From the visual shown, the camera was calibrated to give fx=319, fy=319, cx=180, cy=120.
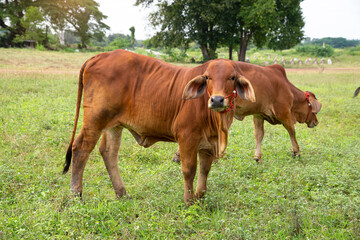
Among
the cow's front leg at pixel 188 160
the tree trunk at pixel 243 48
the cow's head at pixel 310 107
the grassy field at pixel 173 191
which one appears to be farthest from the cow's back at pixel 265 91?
the tree trunk at pixel 243 48

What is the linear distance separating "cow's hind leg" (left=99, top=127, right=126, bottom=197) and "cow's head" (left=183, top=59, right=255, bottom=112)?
132 centimetres

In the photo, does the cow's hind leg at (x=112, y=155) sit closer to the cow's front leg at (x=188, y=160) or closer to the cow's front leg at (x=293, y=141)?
the cow's front leg at (x=188, y=160)

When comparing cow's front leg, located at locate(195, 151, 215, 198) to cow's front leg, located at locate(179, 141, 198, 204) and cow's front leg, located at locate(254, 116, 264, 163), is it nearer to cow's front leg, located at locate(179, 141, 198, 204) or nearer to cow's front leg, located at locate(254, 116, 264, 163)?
cow's front leg, located at locate(179, 141, 198, 204)

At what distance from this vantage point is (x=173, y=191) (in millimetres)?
4395

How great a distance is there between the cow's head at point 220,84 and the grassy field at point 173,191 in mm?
1312

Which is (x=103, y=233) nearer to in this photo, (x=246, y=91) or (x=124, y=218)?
(x=124, y=218)

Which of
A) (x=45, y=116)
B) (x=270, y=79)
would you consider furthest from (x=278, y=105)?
(x=45, y=116)

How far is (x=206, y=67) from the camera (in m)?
3.95

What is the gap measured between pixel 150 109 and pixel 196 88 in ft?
2.26

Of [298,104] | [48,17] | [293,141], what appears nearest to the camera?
[293,141]

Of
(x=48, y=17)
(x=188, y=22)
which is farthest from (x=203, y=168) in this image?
(x=48, y=17)

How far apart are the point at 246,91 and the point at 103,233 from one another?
2180 mm

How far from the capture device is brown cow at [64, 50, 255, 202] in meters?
3.76

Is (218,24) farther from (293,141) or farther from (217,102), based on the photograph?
(217,102)
